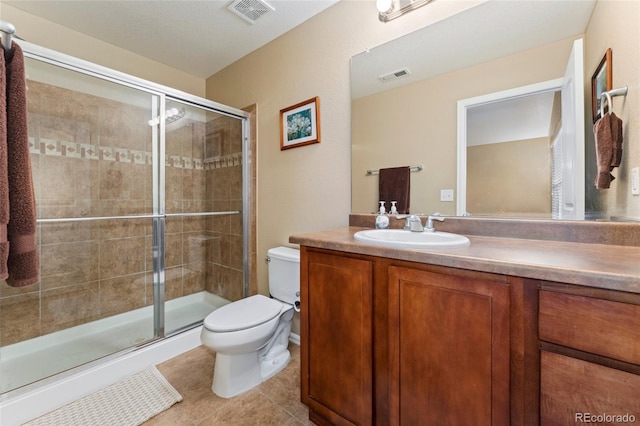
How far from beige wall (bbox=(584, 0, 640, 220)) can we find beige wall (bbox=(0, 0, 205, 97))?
9.69 ft

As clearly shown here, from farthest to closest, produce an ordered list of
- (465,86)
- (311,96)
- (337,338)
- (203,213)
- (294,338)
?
(203,213) → (294,338) → (311,96) → (465,86) → (337,338)

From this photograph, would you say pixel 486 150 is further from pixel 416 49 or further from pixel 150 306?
pixel 150 306

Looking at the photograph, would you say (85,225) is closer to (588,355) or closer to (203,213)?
(203,213)

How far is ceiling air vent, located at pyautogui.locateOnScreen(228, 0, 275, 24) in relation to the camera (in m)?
1.70

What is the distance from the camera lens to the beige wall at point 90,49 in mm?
1765

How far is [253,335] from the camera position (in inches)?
55.9

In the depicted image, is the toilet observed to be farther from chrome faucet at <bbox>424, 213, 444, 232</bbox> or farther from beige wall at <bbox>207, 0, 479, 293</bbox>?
chrome faucet at <bbox>424, 213, 444, 232</bbox>

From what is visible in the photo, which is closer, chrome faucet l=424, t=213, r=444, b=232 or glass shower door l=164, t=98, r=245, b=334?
chrome faucet l=424, t=213, r=444, b=232

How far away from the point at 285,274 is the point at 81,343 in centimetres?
158

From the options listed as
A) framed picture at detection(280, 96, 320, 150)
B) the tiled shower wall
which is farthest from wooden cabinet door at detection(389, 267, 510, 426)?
the tiled shower wall

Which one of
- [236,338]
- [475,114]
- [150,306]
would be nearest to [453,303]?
[475,114]

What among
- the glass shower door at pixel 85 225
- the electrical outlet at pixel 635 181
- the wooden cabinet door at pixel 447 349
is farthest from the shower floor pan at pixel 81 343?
the electrical outlet at pixel 635 181

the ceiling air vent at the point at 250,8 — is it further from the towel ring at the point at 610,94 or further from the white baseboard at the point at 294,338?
the white baseboard at the point at 294,338


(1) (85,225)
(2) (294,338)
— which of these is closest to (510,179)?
(2) (294,338)
